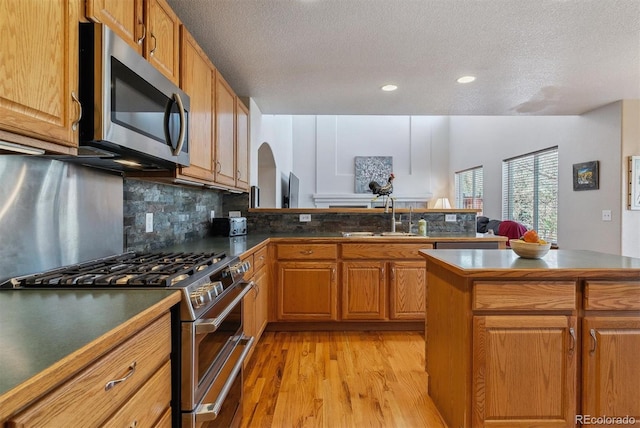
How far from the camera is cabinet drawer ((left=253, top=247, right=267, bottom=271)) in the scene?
2.41 metres

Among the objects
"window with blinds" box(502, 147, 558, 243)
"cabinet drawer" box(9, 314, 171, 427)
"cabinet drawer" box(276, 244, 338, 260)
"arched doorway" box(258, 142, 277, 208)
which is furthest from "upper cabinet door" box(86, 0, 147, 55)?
"window with blinds" box(502, 147, 558, 243)

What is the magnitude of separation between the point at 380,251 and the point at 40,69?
8.43 ft

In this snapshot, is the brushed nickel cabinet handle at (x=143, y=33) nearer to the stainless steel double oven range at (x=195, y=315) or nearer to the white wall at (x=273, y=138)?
the stainless steel double oven range at (x=195, y=315)

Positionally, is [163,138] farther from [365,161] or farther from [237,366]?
[365,161]

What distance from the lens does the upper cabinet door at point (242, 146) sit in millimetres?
2867

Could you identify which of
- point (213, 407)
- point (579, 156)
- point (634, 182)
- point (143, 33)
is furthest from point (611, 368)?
point (579, 156)

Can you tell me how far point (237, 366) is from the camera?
5.11 feet

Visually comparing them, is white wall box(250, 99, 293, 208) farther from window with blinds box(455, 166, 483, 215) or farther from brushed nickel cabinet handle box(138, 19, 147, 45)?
window with blinds box(455, 166, 483, 215)

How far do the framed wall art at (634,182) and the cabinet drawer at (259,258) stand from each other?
3.76 metres

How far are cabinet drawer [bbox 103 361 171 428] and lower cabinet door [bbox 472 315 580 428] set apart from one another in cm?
125

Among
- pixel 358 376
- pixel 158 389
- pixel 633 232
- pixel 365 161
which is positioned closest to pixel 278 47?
pixel 158 389

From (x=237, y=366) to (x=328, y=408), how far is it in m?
0.68

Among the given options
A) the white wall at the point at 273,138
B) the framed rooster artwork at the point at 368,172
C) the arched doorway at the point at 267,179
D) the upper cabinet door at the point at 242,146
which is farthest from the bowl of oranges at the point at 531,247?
the framed rooster artwork at the point at 368,172

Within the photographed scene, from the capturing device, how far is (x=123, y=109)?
1.19 metres
